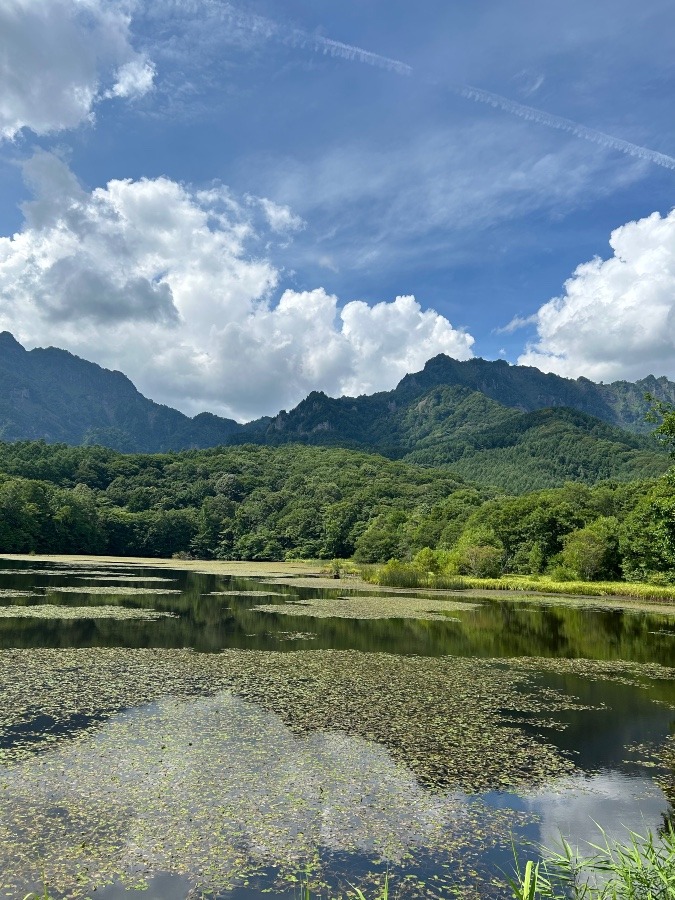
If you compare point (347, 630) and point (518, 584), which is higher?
point (347, 630)

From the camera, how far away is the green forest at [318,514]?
78312 millimetres

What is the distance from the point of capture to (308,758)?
1336 cm

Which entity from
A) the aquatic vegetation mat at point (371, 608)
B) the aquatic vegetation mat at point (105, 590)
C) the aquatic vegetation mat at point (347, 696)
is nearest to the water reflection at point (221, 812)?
the aquatic vegetation mat at point (347, 696)

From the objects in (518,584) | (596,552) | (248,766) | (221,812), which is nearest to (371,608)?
(518,584)

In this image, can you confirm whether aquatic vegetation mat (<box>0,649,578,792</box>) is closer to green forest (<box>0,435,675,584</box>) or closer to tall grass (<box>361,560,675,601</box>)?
green forest (<box>0,435,675,584</box>)

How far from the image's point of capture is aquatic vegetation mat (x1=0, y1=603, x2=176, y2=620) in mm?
32656

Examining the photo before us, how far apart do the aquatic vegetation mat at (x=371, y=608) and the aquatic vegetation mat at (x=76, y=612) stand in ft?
26.1

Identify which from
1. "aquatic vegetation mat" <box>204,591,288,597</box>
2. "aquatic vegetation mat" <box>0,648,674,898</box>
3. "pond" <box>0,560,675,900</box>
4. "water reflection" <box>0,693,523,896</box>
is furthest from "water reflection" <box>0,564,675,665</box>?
"water reflection" <box>0,693,523,896</box>

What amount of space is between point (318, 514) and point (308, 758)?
5400 inches

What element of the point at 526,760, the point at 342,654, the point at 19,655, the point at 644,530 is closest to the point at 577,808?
the point at 526,760

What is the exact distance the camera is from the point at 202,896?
7945 mm

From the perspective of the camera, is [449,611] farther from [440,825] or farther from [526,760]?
[440,825]

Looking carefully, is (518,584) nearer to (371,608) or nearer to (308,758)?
(371,608)

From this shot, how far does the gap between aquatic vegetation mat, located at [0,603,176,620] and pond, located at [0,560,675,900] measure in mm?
2446
